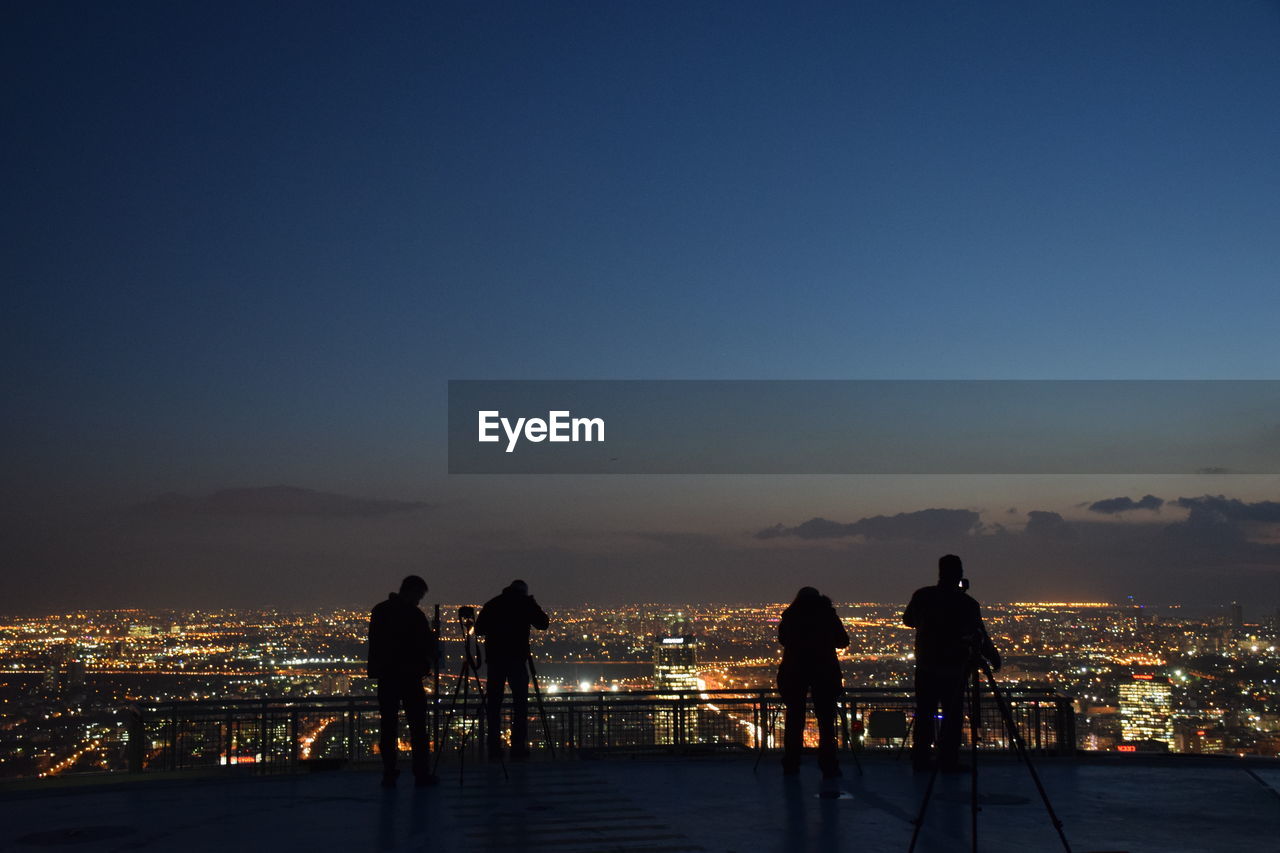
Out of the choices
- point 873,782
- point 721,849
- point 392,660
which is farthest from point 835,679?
point 392,660

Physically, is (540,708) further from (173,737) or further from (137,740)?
(137,740)

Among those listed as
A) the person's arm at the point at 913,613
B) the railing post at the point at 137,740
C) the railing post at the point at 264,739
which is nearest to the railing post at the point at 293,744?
the railing post at the point at 264,739

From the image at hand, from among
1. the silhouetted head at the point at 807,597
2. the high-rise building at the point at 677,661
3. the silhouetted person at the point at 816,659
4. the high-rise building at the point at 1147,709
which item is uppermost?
the silhouetted head at the point at 807,597

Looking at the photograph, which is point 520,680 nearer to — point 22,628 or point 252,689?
point 252,689

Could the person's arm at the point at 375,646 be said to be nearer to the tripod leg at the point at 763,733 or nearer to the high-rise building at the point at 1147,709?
the tripod leg at the point at 763,733

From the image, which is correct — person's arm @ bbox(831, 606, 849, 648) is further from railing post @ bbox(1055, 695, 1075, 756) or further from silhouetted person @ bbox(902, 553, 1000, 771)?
railing post @ bbox(1055, 695, 1075, 756)

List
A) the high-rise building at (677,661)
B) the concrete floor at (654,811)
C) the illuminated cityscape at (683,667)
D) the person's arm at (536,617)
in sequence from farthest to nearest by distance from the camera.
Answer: the high-rise building at (677,661)
the illuminated cityscape at (683,667)
the person's arm at (536,617)
the concrete floor at (654,811)
